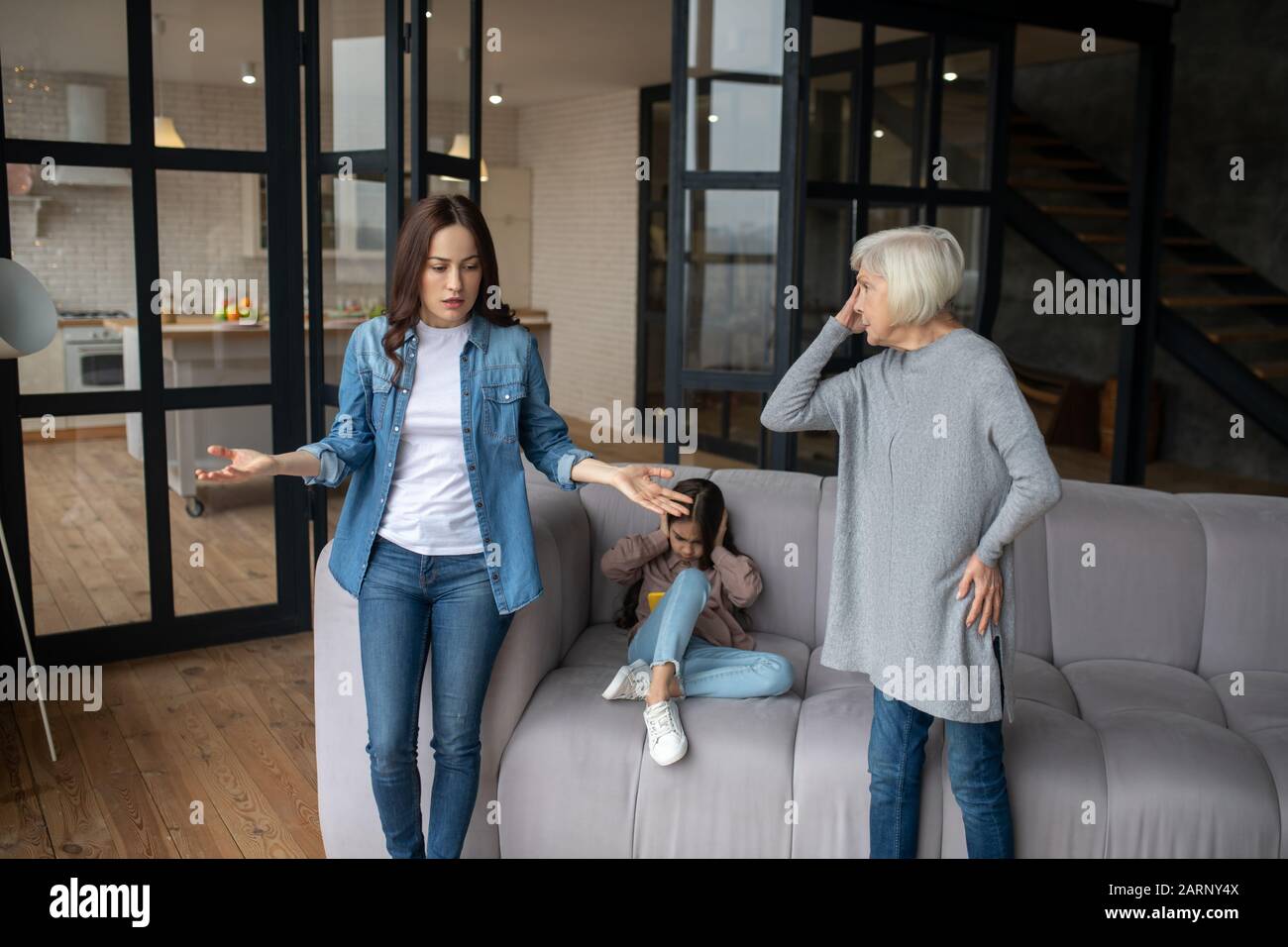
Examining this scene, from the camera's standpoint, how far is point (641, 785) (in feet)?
8.33

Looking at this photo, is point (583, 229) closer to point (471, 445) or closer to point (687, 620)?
point (687, 620)

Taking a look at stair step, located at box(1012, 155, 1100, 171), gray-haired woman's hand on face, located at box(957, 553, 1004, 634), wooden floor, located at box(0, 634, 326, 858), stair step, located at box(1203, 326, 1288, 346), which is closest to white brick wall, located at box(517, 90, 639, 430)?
stair step, located at box(1012, 155, 1100, 171)

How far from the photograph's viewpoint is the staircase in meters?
6.60

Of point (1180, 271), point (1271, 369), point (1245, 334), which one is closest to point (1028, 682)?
point (1271, 369)

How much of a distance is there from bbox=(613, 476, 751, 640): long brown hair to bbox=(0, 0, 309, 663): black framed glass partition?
1.83m

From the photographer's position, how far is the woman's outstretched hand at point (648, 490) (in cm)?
220

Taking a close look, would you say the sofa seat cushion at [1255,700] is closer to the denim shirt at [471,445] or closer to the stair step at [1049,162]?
the denim shirt at [471,445]

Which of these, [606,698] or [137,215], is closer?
[606,698]

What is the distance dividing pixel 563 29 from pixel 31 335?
4753mm

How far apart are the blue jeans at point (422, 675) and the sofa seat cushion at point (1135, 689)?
1368mm

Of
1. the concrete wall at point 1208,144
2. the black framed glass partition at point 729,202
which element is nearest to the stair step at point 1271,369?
the concrete wall at point 1208,144
